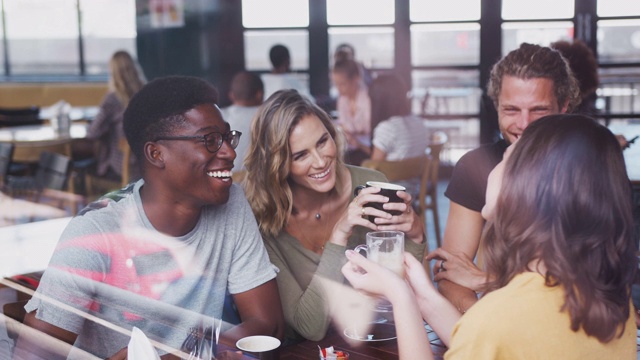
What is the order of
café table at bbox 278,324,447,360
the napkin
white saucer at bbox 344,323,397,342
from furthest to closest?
white saucer at bbox 344,323,397,342, café table at bbox 278,324,447,360, the napkin

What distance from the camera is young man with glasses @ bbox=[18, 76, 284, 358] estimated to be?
1832mm

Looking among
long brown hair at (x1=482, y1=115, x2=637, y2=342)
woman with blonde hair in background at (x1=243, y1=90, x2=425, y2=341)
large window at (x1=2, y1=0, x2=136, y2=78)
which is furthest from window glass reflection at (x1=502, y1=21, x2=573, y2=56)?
long brown hair at (x1=482, y1=115, x2=637, y2=342)

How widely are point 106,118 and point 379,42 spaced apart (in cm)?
285

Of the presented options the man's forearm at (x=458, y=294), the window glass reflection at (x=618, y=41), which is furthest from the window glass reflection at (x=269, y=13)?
the man's forearm at (x=458, y=294)

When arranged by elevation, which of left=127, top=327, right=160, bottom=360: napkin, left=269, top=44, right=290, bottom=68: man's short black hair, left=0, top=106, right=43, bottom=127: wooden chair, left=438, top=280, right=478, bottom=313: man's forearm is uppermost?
left=269, top=44, right=290, bottom=68: man's short black hair

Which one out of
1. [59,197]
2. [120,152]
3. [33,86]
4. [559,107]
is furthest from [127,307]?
[33,86]

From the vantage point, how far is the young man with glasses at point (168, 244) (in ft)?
6.01

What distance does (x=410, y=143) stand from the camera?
477 centimetres

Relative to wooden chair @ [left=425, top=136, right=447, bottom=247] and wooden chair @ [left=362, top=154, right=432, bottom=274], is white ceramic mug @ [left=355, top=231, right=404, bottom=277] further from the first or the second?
wooden chair @ [left=425, top=136, right=447, bottom=247]

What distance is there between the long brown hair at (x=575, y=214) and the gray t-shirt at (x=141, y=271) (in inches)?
31.3

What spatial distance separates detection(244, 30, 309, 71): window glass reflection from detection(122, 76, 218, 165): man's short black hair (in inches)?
213

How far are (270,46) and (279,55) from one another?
1.21 m

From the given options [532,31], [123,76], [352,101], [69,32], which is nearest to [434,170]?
[352,101]

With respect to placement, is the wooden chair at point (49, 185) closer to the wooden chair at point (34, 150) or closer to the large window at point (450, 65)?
the wooden chair at point (34, 150)
